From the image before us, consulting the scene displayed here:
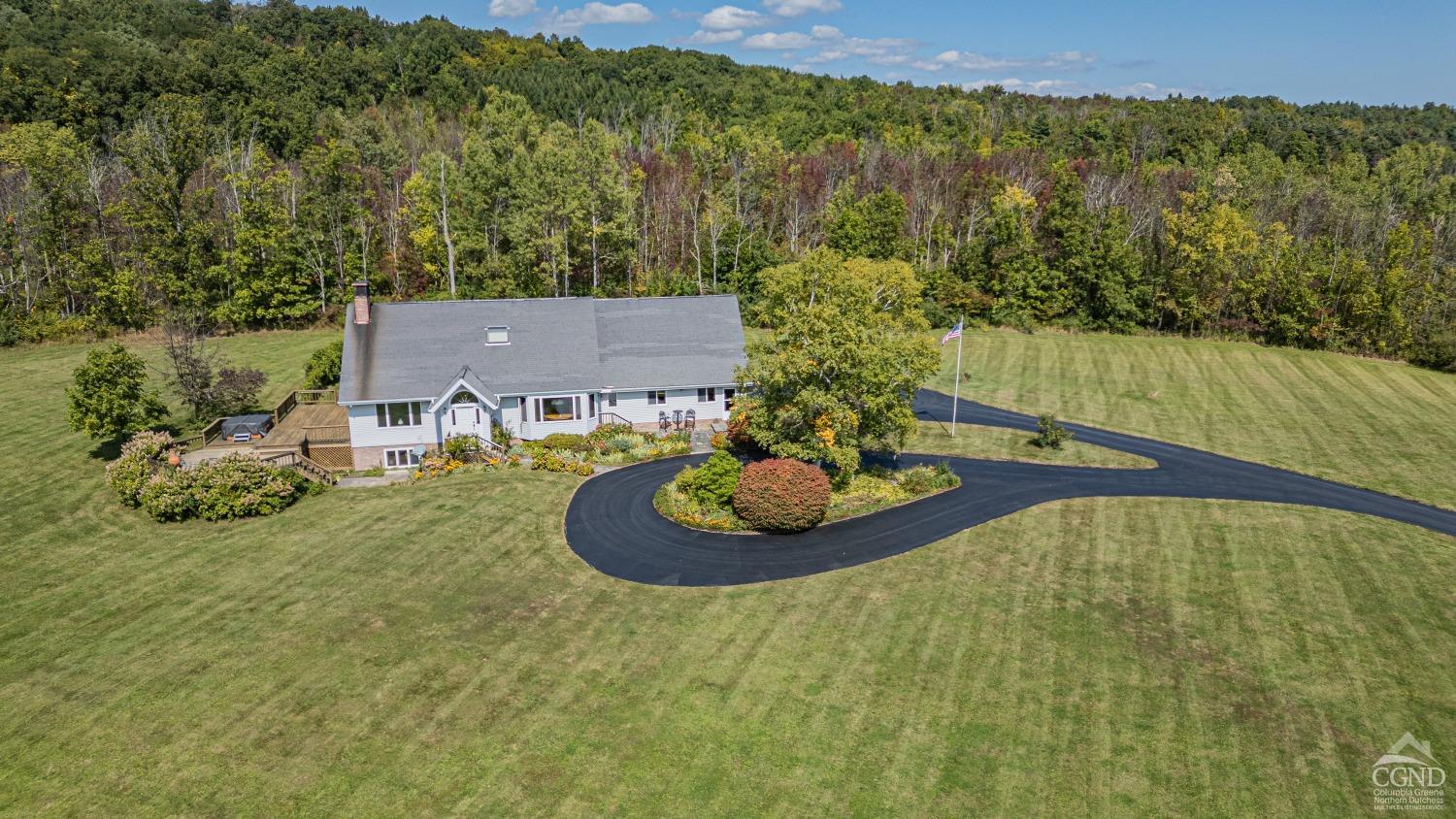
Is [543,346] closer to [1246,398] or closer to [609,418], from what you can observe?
[609,418]

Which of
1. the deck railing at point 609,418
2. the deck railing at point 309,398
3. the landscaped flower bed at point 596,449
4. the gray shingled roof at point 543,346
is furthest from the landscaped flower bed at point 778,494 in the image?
the deck railing at point 309,398

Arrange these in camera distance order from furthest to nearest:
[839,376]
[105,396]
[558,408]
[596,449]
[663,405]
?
[663,405]
[558,408]
[596,449]
[105,396]
[839,376]

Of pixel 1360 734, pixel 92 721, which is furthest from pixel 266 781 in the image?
pixel 1360 734

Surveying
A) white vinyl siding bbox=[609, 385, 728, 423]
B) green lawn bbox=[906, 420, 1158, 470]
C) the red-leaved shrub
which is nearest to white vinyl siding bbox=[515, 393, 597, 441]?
white vinyl siding bbox=[609, 385, 728, 423]

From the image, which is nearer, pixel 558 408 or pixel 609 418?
pixel 558 408

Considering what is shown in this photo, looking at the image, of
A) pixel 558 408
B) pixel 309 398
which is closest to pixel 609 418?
pixel 558 408

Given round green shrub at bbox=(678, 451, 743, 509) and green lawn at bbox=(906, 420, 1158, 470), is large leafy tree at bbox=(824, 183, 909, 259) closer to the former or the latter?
green lawn at bbox=(906, 420, 1158, 470)

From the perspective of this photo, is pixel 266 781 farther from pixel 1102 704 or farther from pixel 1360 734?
pixel 1360 734
